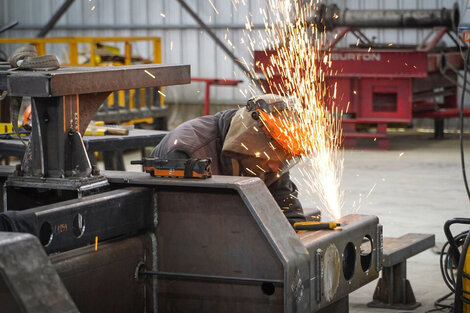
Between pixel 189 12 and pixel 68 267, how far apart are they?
11812 mm

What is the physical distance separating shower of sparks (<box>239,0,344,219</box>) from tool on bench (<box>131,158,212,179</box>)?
0.99 meters

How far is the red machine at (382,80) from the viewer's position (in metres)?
10.1

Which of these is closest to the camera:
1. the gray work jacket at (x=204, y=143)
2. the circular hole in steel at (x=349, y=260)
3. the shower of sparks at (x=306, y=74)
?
the circular hole in steel at (x=349, y=260)

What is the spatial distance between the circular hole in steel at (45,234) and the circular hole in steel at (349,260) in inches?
41.4

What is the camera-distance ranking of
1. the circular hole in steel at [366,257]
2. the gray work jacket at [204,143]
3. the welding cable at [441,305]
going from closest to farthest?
the circular hole in steel at [366,257] → the gray work jacket at [204,143] → the welding cable at [441,305]

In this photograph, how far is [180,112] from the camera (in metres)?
14.3

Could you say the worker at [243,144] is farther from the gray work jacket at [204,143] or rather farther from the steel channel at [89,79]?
the steel channel at [89,79]

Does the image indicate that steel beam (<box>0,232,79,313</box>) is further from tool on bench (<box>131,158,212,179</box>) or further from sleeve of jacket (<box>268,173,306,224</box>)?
sleeve of jacket (<box>268,173,306,224</box>)

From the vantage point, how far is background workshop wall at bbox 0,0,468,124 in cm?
1392

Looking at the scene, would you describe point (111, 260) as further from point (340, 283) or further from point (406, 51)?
point (406, 51)

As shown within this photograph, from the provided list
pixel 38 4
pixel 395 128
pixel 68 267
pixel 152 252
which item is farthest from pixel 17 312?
pixel 38 4

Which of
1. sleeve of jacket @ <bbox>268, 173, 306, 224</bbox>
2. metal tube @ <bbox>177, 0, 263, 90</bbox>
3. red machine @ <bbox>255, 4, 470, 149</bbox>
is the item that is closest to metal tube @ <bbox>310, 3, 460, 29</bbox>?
red machine @ <bbox>255, 4, 470, 149</bbox>

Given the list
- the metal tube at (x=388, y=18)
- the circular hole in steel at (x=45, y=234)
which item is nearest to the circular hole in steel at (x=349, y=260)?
the circular hole in steel at (x=45, y=234)

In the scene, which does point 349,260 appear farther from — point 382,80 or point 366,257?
point 382,80
